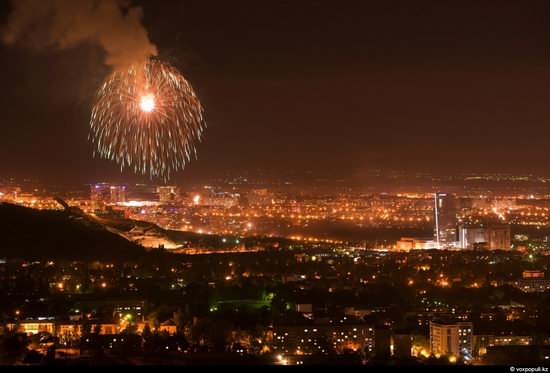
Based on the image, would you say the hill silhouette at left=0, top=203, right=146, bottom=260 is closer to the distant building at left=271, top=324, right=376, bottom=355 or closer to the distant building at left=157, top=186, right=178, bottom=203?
the distant building at left=271, top=324, right=376, bottom=355

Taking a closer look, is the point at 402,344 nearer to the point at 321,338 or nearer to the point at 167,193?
the point at 321,338

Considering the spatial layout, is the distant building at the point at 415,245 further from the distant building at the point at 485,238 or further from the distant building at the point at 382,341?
the distant building at the point at 382,341

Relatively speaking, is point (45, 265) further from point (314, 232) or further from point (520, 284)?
point (314, 232)

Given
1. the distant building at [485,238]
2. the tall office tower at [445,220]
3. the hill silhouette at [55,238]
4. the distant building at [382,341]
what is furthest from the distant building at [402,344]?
the tall office tower at [445,220]

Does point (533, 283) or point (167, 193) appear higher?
point (167, 193)

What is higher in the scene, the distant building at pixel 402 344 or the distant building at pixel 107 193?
the distant building at pixel 107 193

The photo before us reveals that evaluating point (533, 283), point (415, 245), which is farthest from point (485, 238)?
point (533, 283)
